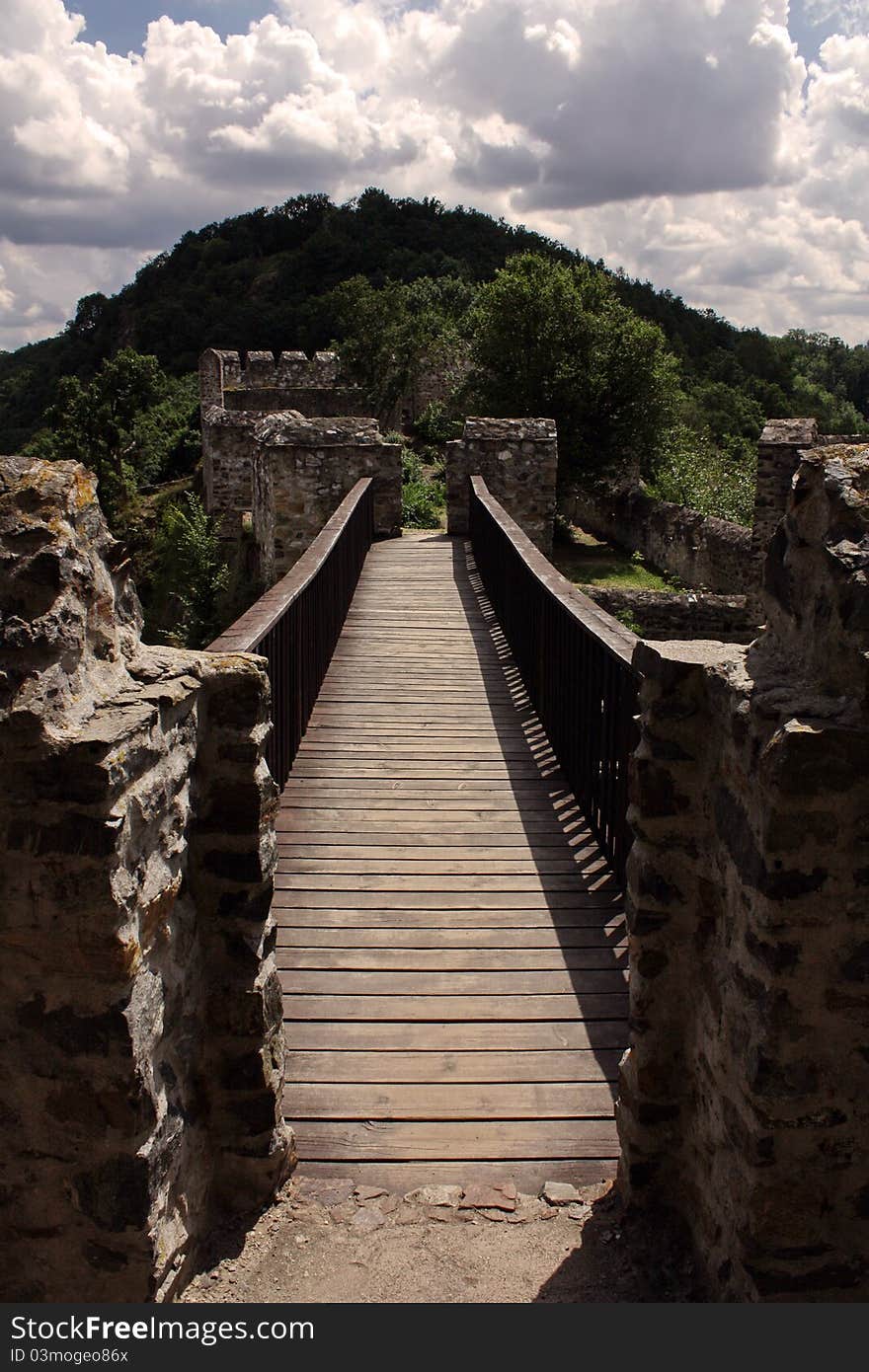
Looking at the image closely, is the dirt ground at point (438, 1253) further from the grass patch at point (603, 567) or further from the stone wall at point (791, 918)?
the grass patch at point (603, 567)

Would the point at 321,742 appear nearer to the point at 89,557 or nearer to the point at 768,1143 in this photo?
the point at 89,557

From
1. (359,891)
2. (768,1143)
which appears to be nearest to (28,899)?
(768,1143)

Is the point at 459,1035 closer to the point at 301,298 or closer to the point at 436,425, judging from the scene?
the point at 436,425

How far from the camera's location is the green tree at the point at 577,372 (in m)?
20.1

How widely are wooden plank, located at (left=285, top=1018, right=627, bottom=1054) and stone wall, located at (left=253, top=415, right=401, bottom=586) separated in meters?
9.40

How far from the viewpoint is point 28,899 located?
7.37 ft

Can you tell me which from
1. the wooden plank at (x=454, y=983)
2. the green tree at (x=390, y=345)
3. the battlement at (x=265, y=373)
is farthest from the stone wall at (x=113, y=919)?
the battlement at (x=265, y=373)

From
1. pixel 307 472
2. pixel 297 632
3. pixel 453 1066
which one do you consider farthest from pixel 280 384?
pixel 453 1066

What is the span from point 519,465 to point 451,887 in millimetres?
9776

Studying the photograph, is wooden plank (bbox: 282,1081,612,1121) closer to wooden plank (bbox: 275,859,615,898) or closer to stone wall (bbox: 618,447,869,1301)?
stone wall (bbox: 618,447,869,1301)

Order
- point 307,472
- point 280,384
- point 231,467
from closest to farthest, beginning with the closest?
point 307,472, point 231,467, point 280,384

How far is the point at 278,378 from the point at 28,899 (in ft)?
99.9

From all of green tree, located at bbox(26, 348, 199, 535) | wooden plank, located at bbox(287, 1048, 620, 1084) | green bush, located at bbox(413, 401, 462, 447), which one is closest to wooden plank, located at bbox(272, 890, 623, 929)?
wooden plank, located at bbox(287, 1048, 620, 1084)

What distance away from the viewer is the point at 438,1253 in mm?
2775
